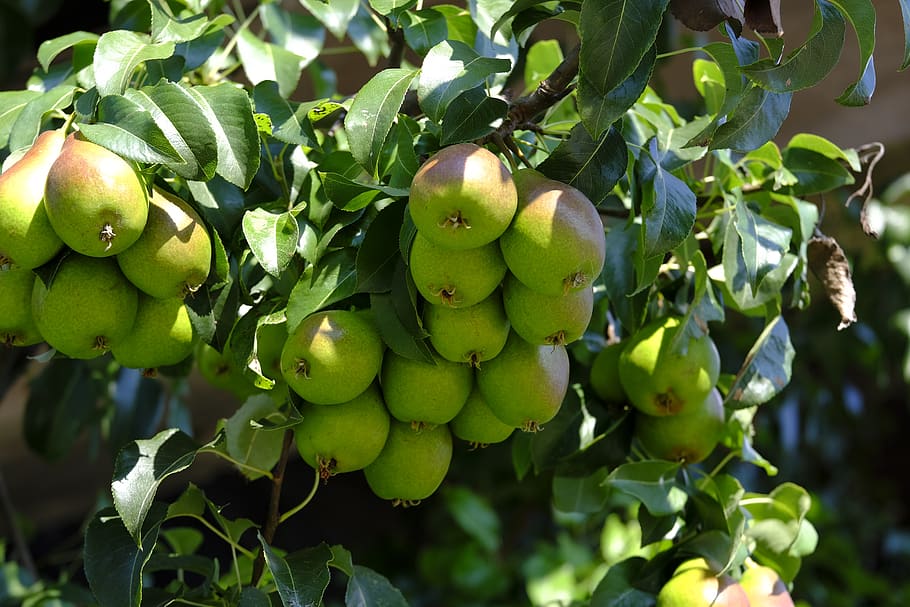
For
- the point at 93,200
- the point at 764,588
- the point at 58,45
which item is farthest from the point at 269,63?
the point at 764,588

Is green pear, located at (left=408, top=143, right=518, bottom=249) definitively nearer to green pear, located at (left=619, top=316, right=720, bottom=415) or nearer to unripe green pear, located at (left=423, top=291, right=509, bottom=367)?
unripe green pear, located at (left=423, top=291, right=509, bottom=367)

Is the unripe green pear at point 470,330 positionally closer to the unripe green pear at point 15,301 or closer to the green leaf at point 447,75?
the green leaf at point 447,75

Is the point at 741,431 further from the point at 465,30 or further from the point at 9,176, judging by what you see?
the point at 9,176

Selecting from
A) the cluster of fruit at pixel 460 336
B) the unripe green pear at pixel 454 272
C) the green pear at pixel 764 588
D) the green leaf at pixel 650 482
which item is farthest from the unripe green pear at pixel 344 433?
the green pear at pixel 764 588

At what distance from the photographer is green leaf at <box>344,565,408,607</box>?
27.8 inches

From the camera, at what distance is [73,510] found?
217cm

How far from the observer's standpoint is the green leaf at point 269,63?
2.87 ft

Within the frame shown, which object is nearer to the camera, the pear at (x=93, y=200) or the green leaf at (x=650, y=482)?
the pear at (x=93, y=200)

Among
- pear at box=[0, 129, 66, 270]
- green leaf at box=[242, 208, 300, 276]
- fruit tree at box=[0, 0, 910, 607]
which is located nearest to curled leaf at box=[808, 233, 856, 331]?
fruit tree at box=[0, 0, 910, 607]

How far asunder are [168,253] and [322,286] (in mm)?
96

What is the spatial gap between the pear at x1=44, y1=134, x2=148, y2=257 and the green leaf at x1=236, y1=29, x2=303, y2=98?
34cm

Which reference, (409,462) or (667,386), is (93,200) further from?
(667,386)

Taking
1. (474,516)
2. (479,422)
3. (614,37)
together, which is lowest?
(474,516)

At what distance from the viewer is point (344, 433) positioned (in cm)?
60
